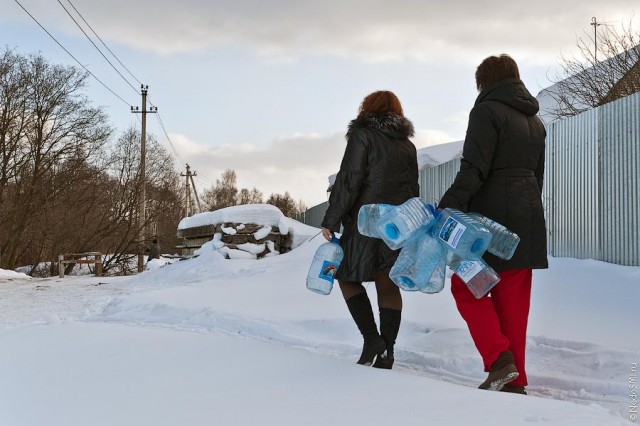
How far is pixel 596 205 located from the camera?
347 inches

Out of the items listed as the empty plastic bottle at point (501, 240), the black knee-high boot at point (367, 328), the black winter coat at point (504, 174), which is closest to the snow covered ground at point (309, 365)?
the black knee-high boot at point (367, 328)

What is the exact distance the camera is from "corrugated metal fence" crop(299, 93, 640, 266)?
26.7 feet

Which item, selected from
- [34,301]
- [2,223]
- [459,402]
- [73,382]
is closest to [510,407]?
[459,402]

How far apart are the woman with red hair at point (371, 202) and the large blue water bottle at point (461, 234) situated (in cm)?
59

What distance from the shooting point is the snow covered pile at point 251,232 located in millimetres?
15896

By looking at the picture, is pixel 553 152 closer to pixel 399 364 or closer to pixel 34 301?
pixel 399 364

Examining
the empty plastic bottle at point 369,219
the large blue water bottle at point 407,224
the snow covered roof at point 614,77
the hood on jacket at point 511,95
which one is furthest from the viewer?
the snow covered roof at point 614,77

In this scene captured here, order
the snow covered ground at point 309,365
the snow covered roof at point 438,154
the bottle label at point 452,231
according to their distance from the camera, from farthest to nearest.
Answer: the snow covered roof at point 438,154 → the bottle label at point 452,231 → the snow covered ground at point 309,365

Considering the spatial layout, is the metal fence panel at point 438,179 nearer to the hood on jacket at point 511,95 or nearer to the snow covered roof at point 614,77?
the snow covered roof at point 614,77

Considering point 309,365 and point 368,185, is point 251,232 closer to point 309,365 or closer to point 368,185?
point 368,185

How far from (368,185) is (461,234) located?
0.92 meters

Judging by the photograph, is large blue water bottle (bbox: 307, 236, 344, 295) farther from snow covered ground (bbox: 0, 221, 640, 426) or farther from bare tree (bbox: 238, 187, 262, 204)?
bare tree (bbox: 238, 187, 262, 204)

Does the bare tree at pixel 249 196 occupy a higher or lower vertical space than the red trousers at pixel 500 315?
higher

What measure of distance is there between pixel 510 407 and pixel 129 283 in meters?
14.2
